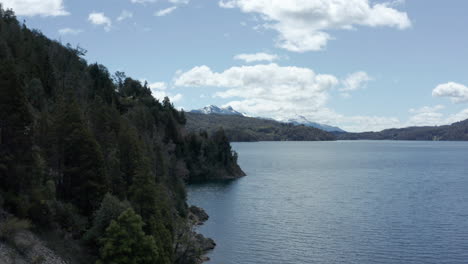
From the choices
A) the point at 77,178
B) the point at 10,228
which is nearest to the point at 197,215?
the point at 77,178

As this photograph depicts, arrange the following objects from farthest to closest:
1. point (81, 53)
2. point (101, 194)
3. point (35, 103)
→ point (81, 53) → point (35, 103) → point (101, 194)

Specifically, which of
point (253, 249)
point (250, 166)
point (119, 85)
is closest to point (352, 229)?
point (253, 249)

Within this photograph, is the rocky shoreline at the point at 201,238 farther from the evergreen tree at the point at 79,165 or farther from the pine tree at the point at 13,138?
the pine tree at the point at 13,138

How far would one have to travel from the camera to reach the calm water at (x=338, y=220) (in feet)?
194

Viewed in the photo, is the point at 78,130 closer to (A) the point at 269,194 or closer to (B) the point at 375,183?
(A) the point at 269,194

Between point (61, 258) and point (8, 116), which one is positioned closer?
point (61, 258)

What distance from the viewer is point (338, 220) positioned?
79625 millimetres

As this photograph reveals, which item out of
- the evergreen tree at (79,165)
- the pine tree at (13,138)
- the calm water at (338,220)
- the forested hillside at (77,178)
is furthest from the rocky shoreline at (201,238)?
the pine tree at (13,138)

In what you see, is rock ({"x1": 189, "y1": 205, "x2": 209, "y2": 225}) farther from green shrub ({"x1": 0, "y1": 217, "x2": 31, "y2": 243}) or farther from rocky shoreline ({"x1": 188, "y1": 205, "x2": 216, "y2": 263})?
green shrub ({"x1": 0, "y1": 217, "x2": 31, "y2": 243})

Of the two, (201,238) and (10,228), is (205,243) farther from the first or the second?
(10,228)

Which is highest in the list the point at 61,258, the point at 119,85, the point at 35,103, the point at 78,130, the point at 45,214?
the point at 119,85

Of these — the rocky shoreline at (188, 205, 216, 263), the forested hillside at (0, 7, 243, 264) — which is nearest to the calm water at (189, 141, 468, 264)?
the rocky shoreline at (188, 205, 216, 263)

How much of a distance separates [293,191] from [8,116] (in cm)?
8952

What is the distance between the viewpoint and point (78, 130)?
46406 millimetres
